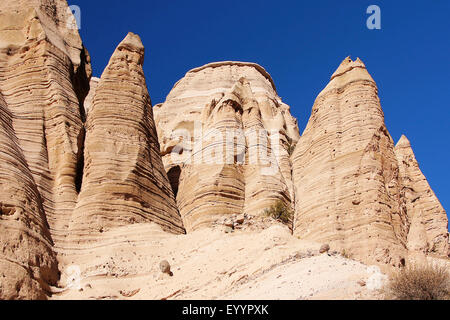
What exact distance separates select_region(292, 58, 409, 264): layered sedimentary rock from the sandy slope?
22.1 feet

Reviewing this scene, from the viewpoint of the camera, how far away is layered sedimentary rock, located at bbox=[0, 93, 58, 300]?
1877cm

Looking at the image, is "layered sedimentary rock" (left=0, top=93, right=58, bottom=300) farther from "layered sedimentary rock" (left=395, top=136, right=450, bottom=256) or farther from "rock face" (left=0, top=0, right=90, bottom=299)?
"layered sedimentary rock" (left=395, top=136, right=450, bottom=256)

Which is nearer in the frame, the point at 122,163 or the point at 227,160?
the point at 122,163

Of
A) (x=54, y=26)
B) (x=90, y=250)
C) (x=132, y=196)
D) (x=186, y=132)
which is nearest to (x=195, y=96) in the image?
(x=186, y=132)

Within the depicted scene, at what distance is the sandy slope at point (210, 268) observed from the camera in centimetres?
1577

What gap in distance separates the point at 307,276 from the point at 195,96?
33933 millimetres

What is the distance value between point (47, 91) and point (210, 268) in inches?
515

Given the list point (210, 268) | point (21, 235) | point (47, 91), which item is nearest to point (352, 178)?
point (210, 268)

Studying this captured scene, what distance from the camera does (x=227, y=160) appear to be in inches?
1252

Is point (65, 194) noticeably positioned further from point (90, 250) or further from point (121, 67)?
point (121, 67)

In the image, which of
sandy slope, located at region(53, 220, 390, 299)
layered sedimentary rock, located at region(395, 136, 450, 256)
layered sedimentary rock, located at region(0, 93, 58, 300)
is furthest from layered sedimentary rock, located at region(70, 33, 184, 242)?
layered sedimentary rock, located at region(395, 136, 450, 256)

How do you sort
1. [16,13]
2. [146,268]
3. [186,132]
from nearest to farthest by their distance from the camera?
1. [146,268]
2. [16,13]
3. [186,132]

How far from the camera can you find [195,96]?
49.1 m

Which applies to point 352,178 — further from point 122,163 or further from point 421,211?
point 122,163
